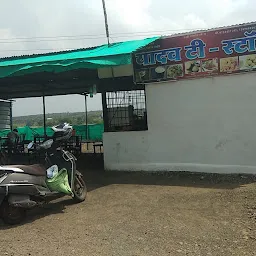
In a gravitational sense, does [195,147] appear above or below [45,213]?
above

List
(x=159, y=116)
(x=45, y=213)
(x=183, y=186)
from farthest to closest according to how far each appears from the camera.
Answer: (x=159, y=116) < (x=183, y=186) < (x=45, y=213)

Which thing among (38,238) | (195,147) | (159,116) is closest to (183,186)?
(195,147)

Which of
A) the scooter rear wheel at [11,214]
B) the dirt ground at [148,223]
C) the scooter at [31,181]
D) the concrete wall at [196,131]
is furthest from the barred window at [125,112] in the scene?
the scooter rear wheel at [11,214]

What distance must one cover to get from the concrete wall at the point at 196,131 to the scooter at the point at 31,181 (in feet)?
9.84

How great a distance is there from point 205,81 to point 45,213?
4.51 metres

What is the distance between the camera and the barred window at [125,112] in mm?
9445

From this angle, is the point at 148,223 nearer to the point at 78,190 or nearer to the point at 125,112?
the point at 78,190

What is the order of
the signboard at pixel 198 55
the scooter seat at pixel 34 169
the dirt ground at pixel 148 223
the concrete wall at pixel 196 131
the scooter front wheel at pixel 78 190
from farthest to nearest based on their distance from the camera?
the concrete wall at pixel 196 131 → the signboard at pixel 198 55 → the scooter front wheel at pixel 78 190 → the scooter seat at pixel 34 169 → the dirt ground at pixel 148 223

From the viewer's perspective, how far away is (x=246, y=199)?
6.16 m

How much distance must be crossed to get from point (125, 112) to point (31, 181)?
4.53m

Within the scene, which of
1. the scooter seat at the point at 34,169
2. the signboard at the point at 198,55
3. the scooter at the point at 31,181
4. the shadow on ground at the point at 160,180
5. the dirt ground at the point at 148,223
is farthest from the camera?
the signboard at the point at 198,55

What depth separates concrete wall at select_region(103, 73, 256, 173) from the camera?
313 inches

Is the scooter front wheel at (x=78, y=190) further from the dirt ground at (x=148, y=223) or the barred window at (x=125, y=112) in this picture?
the barred window at (x=125, y=112)

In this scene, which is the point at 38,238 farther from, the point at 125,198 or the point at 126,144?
the point at 126,144
